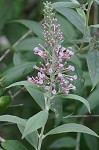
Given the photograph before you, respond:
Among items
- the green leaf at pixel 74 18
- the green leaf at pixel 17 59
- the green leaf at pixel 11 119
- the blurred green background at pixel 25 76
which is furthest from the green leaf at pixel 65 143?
the green leaf at pixel 11 119

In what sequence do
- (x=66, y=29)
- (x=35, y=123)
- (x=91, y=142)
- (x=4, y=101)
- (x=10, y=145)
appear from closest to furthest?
(x=35, y=123) < (x=10, y=145) < (x=4, y=101) < (x=66, y=29) < (x=91, y=142)

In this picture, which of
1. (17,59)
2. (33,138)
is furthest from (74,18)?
(33,138)

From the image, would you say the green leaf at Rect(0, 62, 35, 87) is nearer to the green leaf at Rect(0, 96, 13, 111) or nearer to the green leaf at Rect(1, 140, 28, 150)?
the green leaf at Rect(0, 96, 13, 111)

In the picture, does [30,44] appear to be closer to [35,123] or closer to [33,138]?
[33,138]

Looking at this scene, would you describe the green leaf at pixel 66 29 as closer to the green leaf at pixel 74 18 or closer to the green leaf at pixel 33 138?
the green leaf at pixel 74 18

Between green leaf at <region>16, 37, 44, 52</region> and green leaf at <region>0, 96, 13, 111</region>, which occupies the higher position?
green leaf at <region>16, 37, 44, 52</region>

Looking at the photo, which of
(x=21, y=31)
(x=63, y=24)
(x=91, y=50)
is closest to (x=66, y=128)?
(x=91, y=50)

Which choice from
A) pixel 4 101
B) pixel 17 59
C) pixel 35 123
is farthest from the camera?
pixel 17 59

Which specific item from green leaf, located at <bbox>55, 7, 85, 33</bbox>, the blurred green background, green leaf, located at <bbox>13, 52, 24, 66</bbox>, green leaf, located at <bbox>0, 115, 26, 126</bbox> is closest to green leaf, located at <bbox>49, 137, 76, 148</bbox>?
the blurred green background

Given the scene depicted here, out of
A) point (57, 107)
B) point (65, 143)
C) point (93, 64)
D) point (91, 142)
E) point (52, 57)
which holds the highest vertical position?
point (52, 57)
